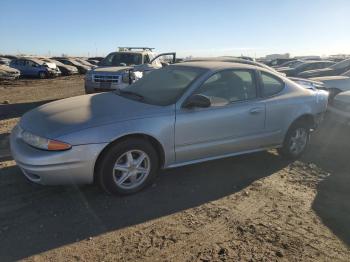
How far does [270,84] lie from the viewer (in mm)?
5938

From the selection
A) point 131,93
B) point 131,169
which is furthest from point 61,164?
point 131,93

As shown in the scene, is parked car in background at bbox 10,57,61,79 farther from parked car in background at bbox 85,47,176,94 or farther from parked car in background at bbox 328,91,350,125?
parked car in background at bbox 328,91,350,125

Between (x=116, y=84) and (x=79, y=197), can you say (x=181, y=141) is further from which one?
(x=116, y=84)

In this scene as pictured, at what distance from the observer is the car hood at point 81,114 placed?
4375 mm

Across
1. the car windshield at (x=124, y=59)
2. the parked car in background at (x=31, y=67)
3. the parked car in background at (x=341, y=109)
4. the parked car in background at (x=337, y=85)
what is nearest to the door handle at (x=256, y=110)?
the parked car in background at (x=341, y=109)

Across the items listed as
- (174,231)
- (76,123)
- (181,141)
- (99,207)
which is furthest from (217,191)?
(76,123)

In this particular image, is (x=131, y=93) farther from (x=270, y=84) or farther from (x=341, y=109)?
(x=341, y=109)

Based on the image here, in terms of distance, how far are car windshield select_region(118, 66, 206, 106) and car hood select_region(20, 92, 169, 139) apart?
0.22 meters

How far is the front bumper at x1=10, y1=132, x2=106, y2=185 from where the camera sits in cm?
419

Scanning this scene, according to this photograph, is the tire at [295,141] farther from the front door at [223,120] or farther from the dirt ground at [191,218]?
the front door at [223,120]

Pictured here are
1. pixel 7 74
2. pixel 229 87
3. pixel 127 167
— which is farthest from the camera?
pixel 7 74

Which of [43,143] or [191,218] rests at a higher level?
[43,143]

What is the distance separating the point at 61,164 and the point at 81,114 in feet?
2.37

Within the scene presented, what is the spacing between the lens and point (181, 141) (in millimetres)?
4934
